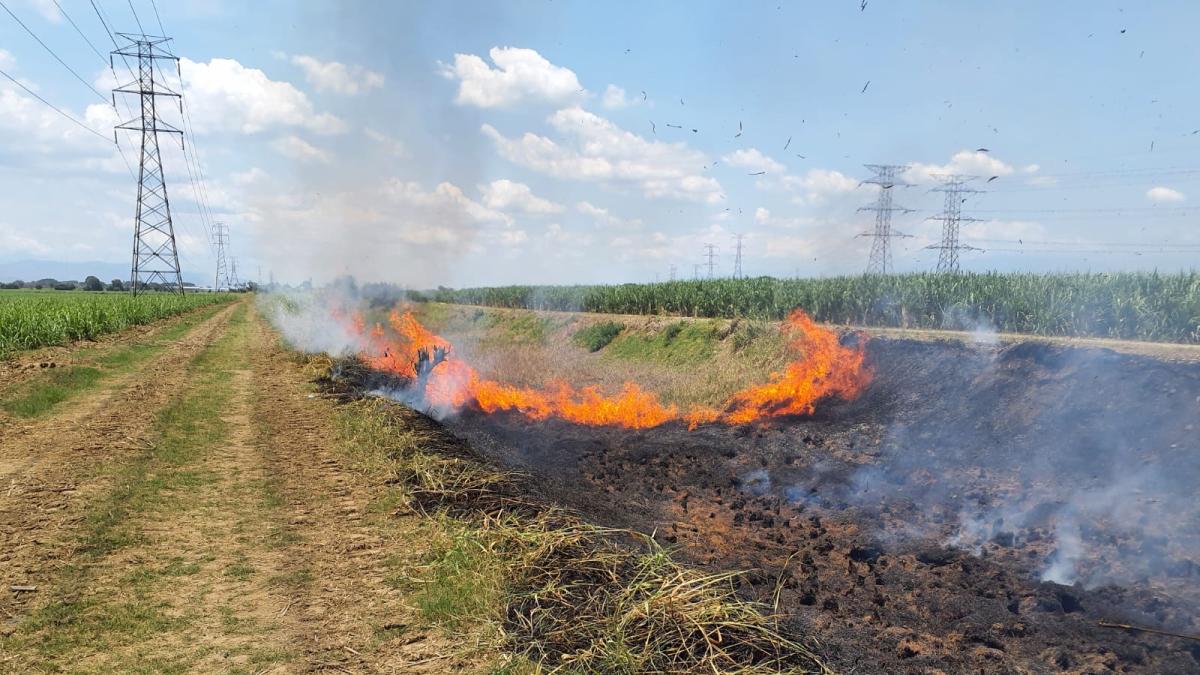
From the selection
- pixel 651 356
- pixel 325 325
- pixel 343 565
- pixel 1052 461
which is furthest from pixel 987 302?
pixel 325 325

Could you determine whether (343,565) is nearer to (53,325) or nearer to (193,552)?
(193,552)

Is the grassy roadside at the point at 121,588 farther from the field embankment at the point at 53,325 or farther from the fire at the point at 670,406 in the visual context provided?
the field embankment at the point at 53,325

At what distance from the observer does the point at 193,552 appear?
641 centimetres

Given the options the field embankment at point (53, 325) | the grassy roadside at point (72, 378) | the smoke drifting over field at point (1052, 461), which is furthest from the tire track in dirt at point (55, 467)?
the smoke drifting over field at point (1052, 461)

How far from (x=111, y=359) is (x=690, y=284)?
76.3 feet

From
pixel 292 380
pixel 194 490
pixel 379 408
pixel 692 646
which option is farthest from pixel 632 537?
pixel 292 380

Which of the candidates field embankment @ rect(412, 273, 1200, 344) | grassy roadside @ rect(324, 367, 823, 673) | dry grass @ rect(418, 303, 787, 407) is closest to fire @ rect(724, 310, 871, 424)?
dry grass @ rect(418, 303, 787, 407)

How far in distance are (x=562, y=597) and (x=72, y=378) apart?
1572 cm

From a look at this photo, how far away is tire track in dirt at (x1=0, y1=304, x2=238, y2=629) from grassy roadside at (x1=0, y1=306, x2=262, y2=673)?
0.62 ft

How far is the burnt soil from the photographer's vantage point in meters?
6.21

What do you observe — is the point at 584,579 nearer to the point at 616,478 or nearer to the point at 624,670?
the point at 624,670

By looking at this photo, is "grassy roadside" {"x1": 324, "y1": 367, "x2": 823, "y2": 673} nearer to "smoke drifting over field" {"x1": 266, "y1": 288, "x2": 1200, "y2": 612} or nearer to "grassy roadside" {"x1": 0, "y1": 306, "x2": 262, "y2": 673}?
"grassy roadside" {"x1": 0, "y1": 306, "x2": 262, "y2": 673}

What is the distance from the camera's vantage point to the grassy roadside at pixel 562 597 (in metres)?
4.68

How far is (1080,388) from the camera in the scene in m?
11.7
